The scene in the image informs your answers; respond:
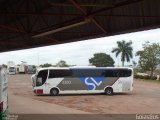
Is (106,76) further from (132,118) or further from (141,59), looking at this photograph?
(141,59)

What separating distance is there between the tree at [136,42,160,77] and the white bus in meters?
46.0

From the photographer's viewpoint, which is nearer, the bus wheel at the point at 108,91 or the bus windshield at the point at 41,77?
the bus windshield at the point at 41,77

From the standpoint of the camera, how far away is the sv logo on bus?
129ft

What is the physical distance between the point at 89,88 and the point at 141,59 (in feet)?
160

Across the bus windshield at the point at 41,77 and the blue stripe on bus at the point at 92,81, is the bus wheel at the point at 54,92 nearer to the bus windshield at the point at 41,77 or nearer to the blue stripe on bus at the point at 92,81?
the bus windshield at the point at 41,77

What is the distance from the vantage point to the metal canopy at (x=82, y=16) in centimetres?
1584

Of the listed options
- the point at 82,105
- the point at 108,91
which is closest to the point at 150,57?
the point at 108,91

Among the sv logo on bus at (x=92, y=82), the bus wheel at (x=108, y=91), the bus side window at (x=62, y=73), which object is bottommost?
the bus wheel at (x=108, y=91)

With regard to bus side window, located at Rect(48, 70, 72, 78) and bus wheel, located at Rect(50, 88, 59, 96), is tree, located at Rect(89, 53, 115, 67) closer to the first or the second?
bus side window, located at Rect(48, 70, 72, 78)

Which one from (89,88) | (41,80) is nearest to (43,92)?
(41,80)

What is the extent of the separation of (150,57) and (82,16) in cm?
6997

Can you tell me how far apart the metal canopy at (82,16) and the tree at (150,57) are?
206ft

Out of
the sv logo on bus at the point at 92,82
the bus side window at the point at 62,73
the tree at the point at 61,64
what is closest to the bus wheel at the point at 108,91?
the sv logo on bus at the point at 92,82

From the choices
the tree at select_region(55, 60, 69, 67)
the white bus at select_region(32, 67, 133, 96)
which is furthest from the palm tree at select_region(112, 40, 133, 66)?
the white bus at select_region(32, 67, 133, 96)
